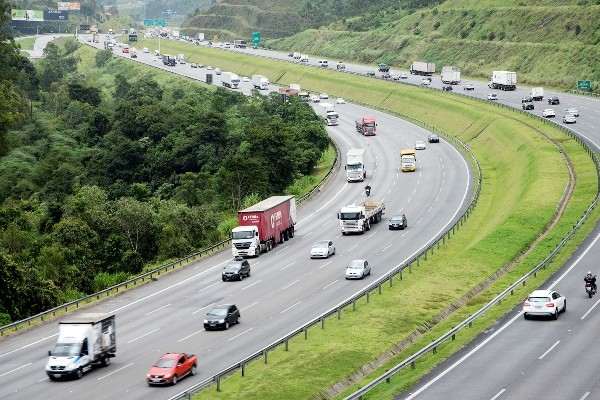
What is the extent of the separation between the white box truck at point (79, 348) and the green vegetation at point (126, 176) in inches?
740

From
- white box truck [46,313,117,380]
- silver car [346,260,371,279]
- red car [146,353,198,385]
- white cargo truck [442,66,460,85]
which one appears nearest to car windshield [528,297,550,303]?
red car [146,353,198,385]

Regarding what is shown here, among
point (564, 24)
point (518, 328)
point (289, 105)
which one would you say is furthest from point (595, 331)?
point (564, 24)

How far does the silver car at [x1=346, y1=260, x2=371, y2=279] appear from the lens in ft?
242

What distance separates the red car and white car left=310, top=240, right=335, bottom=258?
31.7 meters

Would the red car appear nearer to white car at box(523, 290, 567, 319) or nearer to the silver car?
white car at box(523, 290, 567, 319)

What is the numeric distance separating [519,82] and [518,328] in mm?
138064

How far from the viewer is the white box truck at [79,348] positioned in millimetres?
52062

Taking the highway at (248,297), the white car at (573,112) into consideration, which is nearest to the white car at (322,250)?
the highway at (248,297)

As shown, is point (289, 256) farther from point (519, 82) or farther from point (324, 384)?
point (519, 82)

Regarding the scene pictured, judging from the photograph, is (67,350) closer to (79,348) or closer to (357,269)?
(79,348)

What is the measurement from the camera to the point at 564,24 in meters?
198

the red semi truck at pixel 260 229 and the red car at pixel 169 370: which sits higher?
the red car at pixel 169 370

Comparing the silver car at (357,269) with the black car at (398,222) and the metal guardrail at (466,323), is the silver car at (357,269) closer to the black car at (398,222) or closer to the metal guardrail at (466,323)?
the metal guardrail at (466,323)

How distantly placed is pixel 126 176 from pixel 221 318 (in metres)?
73.1
